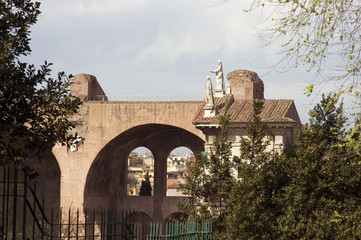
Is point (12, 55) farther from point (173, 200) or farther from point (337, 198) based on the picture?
point (173, 200)

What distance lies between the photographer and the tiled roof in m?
27.7

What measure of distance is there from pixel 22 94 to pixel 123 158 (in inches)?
1241

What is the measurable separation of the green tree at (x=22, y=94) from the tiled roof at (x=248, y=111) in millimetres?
18751

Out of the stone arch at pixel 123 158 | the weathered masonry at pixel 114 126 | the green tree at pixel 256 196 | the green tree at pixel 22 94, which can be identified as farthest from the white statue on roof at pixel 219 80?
the green tree at pixel 22 94

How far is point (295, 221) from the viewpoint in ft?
65.7

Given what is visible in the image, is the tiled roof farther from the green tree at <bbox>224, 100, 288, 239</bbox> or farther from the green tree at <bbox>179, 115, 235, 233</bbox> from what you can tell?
the green tree at <bbox>224, 100, 288, 239</bbox>

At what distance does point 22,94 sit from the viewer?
331 inches

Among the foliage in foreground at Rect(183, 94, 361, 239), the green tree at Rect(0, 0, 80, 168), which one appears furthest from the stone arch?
the green tree at Rect(0, 0, 80, 168)

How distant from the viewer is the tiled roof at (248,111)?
27.7 metres

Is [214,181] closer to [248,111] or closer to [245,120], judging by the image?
[245,120]

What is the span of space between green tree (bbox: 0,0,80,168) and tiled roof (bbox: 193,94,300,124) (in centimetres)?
1875

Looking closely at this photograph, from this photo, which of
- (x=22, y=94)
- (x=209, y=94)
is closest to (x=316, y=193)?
(x=209, y=94)

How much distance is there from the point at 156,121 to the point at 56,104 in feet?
84.7

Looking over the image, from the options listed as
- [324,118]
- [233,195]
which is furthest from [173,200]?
[233,195]
